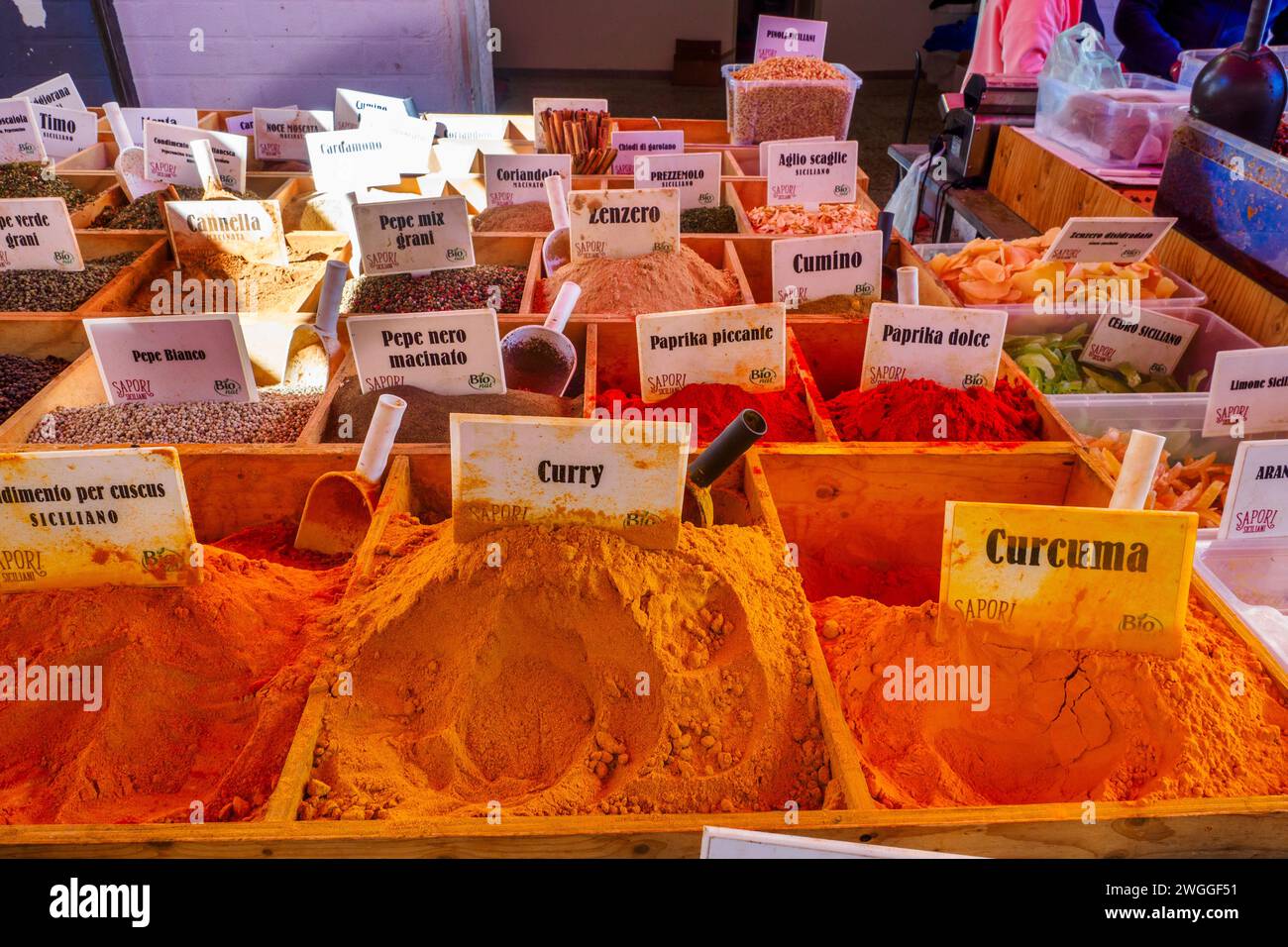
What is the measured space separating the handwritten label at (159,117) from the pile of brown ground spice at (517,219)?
4.50 feet

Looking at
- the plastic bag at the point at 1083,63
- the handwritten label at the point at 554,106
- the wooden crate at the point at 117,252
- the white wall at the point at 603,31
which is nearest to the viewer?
the wooden crate at the point at 117,252

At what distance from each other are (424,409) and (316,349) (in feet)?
1.93

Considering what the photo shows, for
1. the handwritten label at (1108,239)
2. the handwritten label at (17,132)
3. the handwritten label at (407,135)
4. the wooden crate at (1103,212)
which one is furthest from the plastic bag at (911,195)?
the handwritten label at (17,132)

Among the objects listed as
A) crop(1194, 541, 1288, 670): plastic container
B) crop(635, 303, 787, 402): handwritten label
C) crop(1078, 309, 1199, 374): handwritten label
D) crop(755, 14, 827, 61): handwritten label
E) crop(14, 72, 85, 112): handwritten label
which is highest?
crop(755, 14, 827, 61): handwritten label

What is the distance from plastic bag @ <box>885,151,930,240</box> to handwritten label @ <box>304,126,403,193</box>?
75.0 inches

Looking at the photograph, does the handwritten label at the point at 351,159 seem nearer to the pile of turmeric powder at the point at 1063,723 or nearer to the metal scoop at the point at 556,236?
the metal scoop at the point at 556,236

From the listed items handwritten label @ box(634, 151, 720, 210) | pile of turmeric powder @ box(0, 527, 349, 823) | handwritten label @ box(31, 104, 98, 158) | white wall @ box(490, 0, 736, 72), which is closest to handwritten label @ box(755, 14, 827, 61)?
handwritten label @ box(634, 151, 720, 210)

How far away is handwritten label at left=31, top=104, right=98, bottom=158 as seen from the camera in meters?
3.23

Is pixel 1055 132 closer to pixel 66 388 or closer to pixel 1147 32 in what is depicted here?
pixel 1147 32

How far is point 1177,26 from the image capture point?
15.3ft

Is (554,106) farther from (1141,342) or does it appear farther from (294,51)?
(1141,342)

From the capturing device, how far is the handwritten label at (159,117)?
10.8 ft

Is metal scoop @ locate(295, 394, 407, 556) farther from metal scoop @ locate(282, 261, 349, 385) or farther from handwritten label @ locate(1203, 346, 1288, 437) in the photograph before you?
handwritten label @ locate(1203, 346, 1288, 437)

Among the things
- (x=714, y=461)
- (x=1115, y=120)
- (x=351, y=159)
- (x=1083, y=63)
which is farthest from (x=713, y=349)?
(x=1083, y=63)
